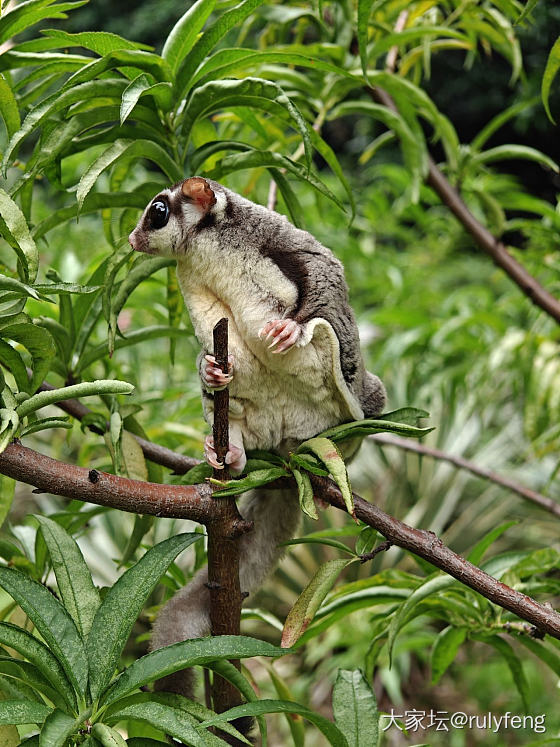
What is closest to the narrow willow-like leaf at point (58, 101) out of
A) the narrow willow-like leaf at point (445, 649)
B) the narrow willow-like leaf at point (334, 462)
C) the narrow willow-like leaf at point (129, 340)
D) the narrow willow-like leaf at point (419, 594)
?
the narrow willow-like leaf at point (129, 340)

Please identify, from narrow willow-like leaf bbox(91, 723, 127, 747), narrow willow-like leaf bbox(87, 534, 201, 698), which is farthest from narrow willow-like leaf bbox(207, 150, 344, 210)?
narrow willow-like leaf bbox(91, 723, 127, 747)

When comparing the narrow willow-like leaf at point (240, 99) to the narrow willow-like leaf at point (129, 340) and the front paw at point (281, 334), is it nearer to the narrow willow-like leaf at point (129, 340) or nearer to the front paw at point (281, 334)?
the front paw at point (281, 334)

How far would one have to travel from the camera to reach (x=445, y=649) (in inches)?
67.9

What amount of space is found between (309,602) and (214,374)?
0.40 m

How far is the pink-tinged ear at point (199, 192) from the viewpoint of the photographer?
1398 millimetres

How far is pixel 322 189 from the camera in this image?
147cm

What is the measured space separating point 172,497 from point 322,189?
636mm

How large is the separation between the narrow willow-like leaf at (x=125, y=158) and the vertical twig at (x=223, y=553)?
12.0 inches

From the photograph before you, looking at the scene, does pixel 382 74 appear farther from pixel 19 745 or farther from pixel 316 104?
pixel 19 745

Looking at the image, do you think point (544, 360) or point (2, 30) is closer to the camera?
point (2, 30)

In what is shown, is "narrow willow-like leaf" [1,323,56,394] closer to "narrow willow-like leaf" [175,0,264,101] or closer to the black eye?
the black eye

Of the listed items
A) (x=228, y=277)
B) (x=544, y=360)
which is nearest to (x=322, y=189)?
(x=228, y=277)

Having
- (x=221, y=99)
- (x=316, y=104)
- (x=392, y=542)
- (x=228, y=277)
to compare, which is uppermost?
(x=316, y=104)

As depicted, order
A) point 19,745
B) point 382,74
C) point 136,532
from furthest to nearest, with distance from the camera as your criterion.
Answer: point 382,74, point 136,532, point 19,745
